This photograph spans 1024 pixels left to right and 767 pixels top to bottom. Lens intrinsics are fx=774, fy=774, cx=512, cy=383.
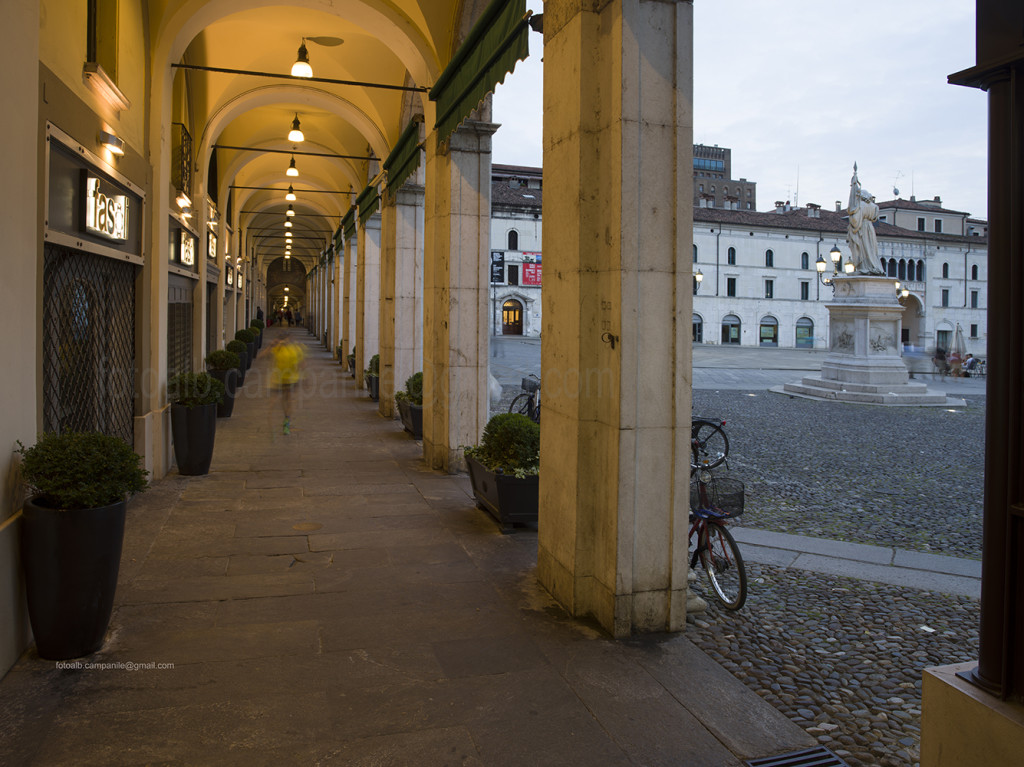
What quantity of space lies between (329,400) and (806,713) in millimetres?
13739

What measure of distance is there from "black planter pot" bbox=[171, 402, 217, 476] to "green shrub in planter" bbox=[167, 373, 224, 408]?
0.08m

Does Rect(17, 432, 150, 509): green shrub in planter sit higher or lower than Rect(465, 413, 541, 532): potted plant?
higher

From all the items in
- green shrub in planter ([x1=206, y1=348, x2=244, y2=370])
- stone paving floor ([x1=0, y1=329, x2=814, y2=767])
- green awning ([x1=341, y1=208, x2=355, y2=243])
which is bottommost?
stone paving floor ([x1=0, y1=329, x2=814, y2=767])

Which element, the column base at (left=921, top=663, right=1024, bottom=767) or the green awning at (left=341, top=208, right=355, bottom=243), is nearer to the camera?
the column base at (left=921, top=663, right=1024, bottom=767)

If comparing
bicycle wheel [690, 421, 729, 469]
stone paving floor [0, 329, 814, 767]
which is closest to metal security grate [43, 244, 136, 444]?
stone paving floor [0, 329, 814, 767]

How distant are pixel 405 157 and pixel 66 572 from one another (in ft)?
26.8

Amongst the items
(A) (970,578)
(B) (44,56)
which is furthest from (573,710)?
(B) (44,56)

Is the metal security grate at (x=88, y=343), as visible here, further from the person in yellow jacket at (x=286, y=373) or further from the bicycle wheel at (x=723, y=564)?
the person in yellow jacket at (x=286, y=373)

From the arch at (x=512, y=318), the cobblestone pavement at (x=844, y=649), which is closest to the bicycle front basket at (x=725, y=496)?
the cobblestone pavement at (x=844, y=649)

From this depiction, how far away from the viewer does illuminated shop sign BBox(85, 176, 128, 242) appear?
5.68 metres

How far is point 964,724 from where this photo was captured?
2.26m

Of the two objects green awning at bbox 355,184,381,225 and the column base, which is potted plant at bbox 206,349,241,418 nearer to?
green awning at bbox 355,184,381,225

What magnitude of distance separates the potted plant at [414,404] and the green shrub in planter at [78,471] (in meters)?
6.78

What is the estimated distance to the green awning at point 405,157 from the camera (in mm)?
10148
